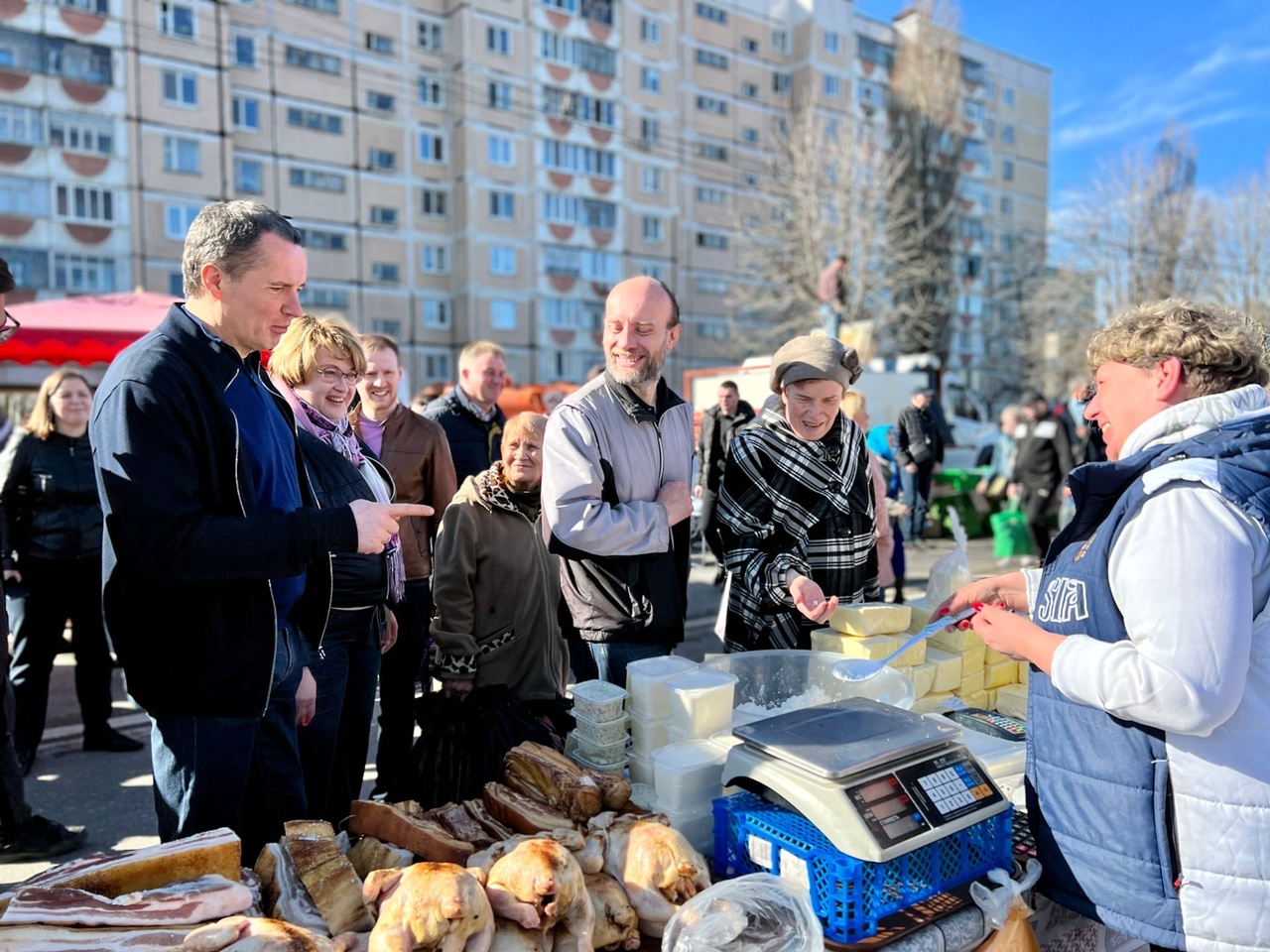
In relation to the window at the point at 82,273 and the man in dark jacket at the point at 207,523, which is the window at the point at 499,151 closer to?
the window at the point at 82,273

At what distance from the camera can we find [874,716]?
166 centimetres

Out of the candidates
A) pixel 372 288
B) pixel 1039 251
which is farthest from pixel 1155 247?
pixel 372 288

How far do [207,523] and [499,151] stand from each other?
3469 cm

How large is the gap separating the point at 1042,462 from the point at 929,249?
26857 mm

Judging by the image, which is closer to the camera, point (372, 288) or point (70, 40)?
point (70, 40)

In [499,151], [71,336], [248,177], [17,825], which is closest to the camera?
[17,825]

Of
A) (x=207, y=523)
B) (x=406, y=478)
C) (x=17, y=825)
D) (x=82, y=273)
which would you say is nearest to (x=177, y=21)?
(x=82, y=273)

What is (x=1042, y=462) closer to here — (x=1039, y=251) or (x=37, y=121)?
(x=37, y=121)

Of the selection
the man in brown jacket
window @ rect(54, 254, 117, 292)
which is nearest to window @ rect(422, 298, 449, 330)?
window @ rect(54, 254, 117, 292)

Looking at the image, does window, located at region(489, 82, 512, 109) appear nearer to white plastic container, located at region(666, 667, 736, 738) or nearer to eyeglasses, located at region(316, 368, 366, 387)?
eyeglasses, located at region(316, 368, 366, 387)

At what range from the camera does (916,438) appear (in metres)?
9.70

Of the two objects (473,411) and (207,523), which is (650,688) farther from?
(473,411)

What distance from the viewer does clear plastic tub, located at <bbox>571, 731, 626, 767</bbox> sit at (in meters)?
1.83

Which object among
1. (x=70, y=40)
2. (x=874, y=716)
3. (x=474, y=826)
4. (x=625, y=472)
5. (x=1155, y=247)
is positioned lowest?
(x=474, y=826)
